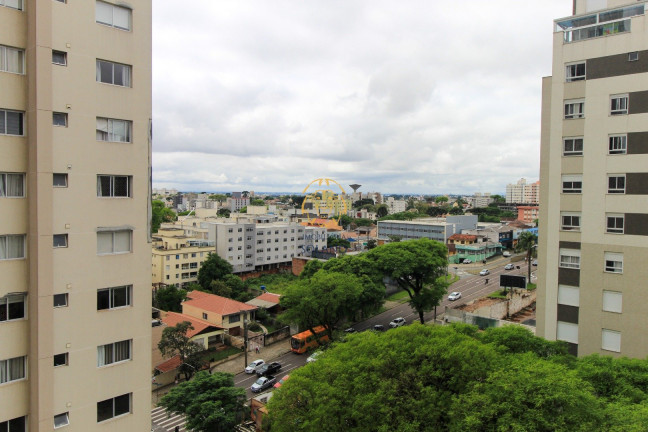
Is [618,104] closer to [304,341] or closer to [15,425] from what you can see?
[15,425]

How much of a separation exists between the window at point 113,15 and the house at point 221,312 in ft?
104

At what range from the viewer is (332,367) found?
18000 millimetres

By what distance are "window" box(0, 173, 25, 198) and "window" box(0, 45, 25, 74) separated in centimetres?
217

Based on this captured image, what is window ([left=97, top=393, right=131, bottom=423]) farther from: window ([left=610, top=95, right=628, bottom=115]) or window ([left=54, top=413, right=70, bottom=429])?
window ([left=610, top=95, right=628, bottom=115])

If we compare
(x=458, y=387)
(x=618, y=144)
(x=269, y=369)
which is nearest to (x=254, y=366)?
(x=269, y=369)

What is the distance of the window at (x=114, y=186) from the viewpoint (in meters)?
9.95

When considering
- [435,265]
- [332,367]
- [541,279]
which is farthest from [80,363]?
[435,265]

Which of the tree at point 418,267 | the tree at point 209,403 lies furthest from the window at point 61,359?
the tree at point 418,267

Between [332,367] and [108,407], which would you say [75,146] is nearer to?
[108,407]

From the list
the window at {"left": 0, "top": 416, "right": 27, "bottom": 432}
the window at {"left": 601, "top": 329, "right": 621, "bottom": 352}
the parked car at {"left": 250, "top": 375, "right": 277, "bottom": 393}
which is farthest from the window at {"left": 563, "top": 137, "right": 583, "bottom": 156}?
the parked car at {"left": 250, "top": 375, "right": 277, "bottom": 393}

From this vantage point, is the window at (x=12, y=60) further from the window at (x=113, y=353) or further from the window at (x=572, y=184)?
the window at (x=572, y=184)

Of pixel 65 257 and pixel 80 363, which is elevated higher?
pixel 65 257

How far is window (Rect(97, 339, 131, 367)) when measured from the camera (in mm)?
10055

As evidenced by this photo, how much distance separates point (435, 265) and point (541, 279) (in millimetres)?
20866
